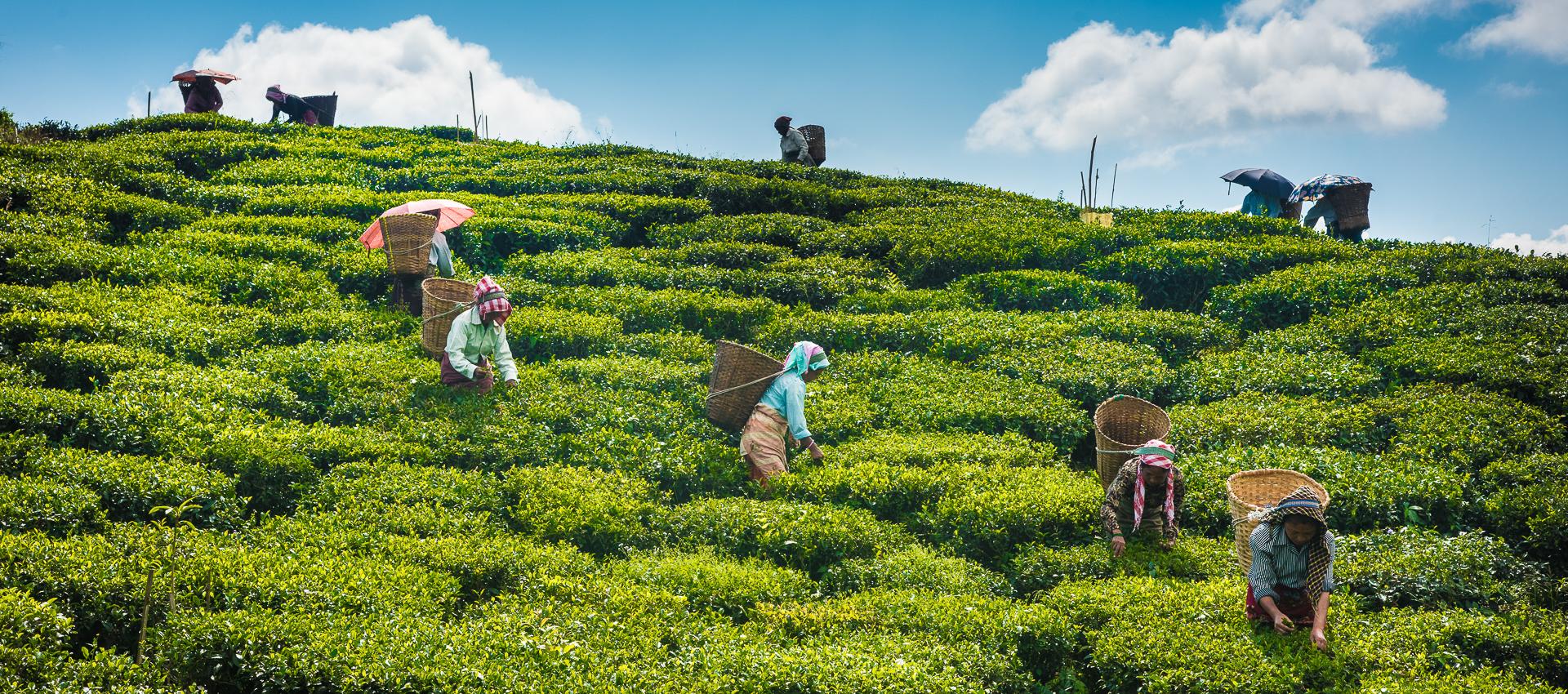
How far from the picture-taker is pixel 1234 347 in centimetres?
1361

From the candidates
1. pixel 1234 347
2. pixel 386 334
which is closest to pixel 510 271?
pixel 386 334

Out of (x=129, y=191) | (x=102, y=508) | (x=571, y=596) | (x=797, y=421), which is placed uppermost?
(x=129, y=191)

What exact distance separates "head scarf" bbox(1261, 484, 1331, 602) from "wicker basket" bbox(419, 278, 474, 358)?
8.07 metres

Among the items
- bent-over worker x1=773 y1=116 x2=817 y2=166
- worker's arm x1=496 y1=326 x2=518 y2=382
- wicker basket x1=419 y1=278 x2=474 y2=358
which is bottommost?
worker's arm x1=496 y1=326 x2=518 y2=382

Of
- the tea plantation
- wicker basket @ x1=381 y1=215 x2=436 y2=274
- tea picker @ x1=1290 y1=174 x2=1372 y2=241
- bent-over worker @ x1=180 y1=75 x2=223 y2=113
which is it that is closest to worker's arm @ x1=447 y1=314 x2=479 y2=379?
the tea plantation

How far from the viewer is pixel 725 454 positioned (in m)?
10.4

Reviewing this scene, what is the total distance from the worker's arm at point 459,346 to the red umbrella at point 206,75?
1788cm

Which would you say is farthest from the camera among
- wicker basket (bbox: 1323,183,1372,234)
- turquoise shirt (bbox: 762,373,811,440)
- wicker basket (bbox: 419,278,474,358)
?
wicker basket (bbox: 1323,183,1372,234)

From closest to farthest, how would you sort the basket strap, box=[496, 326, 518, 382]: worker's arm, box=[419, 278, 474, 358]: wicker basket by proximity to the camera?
the basket strap < box=[496, 326, 518, 382]: worker's arm < box=[419, 278, 474, 358]: wicker basket

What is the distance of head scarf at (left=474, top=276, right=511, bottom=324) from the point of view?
34.1 feet

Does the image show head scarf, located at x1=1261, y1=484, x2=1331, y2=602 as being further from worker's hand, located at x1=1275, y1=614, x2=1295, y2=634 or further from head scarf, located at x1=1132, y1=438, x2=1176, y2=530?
head scarf, located at x1=1132, y1=438, x2=1176, y2=530

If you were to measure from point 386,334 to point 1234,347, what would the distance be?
10752mm

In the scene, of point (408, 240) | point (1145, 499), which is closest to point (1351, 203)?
point (1145, 499)

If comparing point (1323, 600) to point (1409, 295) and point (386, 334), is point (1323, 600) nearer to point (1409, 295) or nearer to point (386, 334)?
point (1409, 295)
